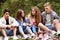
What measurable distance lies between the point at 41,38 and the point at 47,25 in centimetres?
19

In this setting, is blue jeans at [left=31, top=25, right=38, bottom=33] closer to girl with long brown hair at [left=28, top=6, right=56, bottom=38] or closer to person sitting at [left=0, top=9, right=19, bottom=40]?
girl with long brown hair at [left=28, top=6, right=56, bottom=38]

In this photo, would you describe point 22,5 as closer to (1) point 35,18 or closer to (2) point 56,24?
(1) point 35,18

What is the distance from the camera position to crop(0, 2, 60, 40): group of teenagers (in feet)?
9.32

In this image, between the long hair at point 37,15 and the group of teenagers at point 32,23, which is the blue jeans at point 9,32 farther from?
the long hair at point 37,15

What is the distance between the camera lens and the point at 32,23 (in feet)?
9.46

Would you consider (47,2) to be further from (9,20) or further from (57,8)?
(9,20)

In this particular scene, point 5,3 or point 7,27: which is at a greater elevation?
point 5,3

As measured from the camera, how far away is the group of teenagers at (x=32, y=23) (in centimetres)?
284

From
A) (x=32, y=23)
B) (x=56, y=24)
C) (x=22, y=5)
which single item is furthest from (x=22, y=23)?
(x=56, y=24)

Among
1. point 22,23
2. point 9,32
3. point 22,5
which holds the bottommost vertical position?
point 9,32

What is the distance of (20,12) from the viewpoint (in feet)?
9.43

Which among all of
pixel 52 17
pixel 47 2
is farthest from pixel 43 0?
pixel 52 17

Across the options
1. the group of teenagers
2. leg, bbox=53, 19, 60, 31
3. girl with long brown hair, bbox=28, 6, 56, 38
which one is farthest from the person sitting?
leg, bbox=53, 19, 60, 31

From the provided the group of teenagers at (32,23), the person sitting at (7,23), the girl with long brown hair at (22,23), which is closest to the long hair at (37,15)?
the group of teenagers at (32,23)
